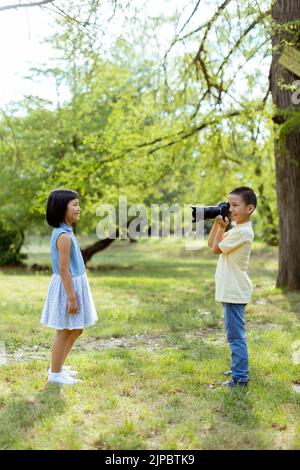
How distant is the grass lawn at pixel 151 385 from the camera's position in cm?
318

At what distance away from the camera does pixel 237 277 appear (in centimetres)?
419

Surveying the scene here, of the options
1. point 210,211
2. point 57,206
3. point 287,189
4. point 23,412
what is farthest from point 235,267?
point 287,189

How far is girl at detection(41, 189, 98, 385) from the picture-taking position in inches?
160

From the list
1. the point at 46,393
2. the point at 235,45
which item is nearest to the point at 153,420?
the point at 46,393

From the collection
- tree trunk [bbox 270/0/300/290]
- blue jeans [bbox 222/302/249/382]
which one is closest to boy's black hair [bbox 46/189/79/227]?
blue jeans [bbox 222/302/249/382]

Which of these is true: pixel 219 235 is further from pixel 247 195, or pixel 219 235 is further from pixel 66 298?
pixel 66 298

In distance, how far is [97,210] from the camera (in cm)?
1520

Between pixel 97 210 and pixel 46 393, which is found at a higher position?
pixel 97 210

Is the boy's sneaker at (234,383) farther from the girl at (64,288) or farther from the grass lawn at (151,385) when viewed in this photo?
the girl at (64,288)

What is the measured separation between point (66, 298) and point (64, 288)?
96 millimetres

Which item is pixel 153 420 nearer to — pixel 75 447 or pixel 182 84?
pixel 75 447

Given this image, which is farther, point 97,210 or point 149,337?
point 97,210

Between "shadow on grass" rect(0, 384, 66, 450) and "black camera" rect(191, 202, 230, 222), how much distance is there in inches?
66.7

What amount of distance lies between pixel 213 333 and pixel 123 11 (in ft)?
13.7
